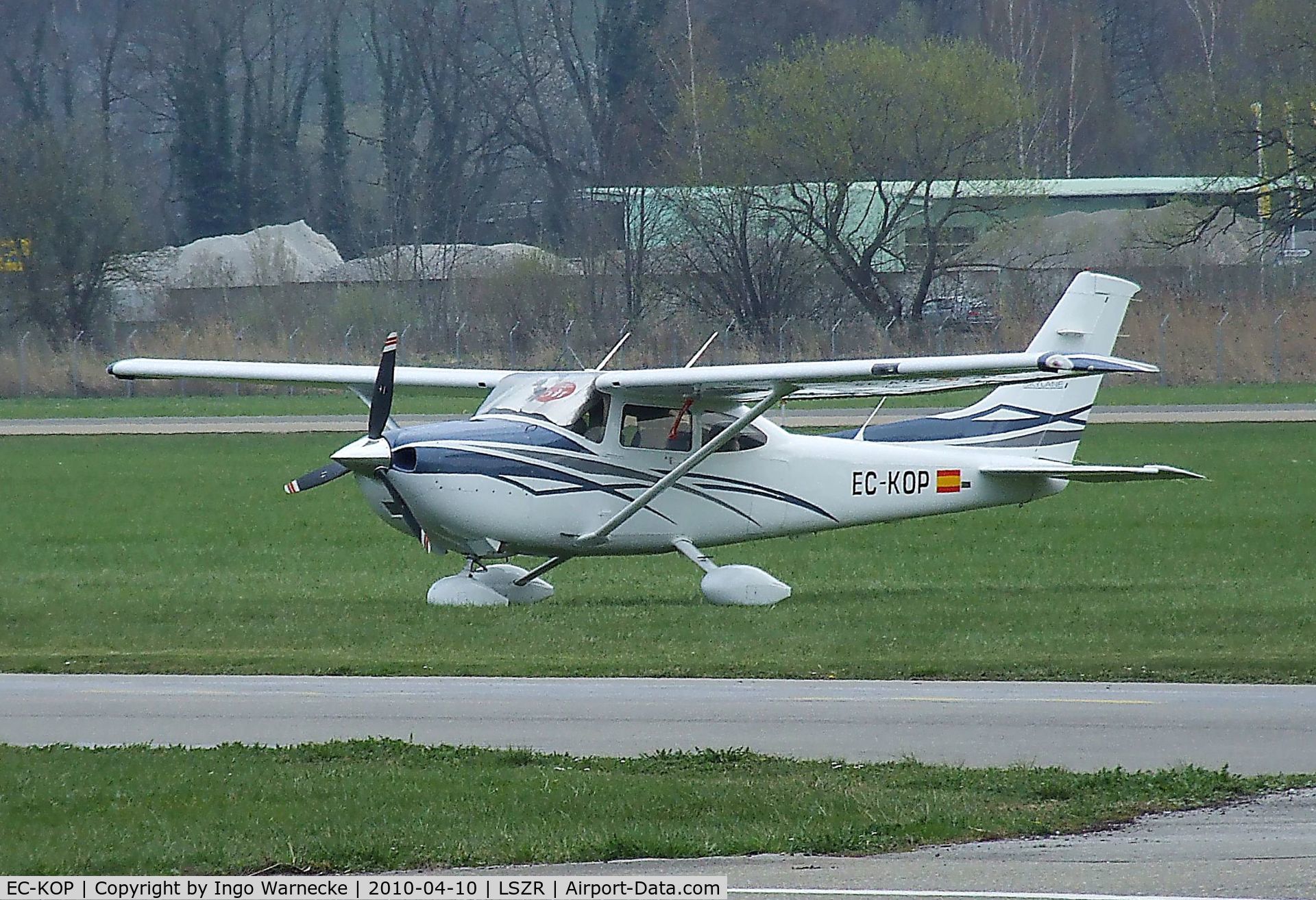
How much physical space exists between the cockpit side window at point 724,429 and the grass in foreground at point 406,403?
1048 inches

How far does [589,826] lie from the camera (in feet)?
26.0

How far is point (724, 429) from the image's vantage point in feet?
55.4

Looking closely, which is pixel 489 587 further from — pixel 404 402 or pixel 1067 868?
pixel 404 402

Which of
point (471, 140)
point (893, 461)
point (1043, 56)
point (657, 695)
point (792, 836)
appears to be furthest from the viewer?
point (1043, 56)

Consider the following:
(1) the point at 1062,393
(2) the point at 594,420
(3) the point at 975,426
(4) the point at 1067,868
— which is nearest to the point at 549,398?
(2) the point at 594,420

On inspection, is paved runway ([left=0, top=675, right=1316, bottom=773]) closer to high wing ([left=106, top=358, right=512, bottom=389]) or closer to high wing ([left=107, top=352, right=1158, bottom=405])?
high wing ([left=107, top=352, right=1158, bottom=405])

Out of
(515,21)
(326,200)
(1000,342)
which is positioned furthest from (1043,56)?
(1000,342)

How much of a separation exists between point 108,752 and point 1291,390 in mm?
43376

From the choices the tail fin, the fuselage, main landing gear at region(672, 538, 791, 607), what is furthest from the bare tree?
main landing gear at region(672, 538, 791, 607)

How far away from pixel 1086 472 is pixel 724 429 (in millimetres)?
3611

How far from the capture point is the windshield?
16.8m

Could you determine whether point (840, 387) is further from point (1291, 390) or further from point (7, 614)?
point (1291, 390)

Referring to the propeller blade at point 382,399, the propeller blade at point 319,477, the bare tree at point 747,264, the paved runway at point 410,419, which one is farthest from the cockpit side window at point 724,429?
the bare tree at point 747,264

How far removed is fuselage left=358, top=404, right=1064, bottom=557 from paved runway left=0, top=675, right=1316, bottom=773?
11.6 feet
